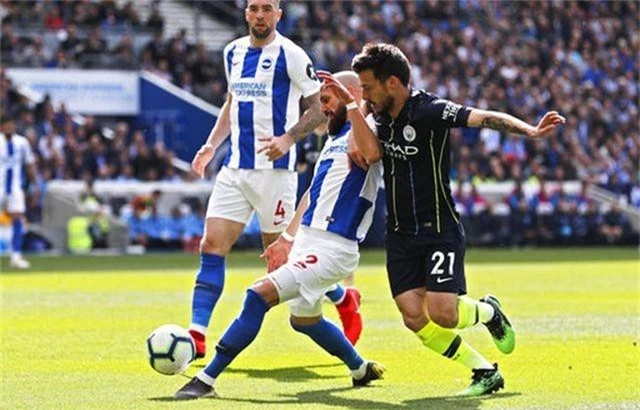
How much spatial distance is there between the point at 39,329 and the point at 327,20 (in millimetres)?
29409

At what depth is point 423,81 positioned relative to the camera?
138 feet

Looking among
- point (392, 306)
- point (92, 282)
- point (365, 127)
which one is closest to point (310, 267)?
point (365, 127)

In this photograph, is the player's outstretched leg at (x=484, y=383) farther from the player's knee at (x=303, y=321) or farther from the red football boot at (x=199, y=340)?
the red football boot at (x=199, y=340)

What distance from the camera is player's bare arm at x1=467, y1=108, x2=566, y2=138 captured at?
9.01 meters

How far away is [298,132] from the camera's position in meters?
11.0

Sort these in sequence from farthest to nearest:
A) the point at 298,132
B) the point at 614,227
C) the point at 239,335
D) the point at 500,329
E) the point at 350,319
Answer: the point at 614,227 < the point at 350,319 < the point at 298,132 < the point at 500,329 < the point at 239,335

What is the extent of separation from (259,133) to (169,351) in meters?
2.47

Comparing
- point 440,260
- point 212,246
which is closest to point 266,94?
point 212,246

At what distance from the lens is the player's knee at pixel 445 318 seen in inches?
385

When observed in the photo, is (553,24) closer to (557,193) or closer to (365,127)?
(557,193)

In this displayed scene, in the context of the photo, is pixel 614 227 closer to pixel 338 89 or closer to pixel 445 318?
pixel 445 318

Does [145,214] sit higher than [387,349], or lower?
lower

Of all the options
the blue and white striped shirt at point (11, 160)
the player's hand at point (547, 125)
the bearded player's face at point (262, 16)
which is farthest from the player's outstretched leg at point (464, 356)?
the blue and white striped shirt at point (11, 160)

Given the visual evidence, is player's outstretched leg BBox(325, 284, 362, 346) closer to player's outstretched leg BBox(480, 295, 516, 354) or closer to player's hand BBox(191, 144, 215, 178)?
player's hand BBox(191, 144, 215, 178)
